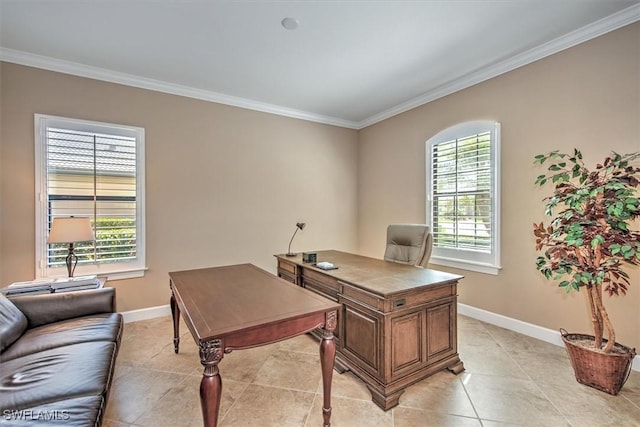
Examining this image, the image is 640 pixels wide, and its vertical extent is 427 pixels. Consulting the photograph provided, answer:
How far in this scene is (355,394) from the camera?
1970 mm

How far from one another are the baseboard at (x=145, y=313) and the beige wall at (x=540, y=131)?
3.57 meters

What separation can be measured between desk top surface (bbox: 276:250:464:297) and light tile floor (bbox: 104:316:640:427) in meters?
0.77

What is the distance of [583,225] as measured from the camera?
1988 millimetres

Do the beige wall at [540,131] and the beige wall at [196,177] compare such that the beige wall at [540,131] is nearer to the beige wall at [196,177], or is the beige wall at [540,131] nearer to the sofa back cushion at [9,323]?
the beige wall at [196,177]

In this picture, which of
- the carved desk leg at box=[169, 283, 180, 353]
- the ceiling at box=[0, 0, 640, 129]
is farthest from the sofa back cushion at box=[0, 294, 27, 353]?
the ceiling at box=[0, 0, 640, 129]

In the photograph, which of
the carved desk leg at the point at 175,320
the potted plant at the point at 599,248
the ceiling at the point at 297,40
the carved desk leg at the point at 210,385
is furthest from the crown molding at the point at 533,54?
the carved desk leg at the point at 175,320

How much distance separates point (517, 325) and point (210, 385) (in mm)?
3109

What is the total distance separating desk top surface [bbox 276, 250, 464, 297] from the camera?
1947mm

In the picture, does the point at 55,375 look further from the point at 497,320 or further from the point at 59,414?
the point at 497,320

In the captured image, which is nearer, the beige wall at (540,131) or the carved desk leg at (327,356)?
the carved desk leg at (327,356)

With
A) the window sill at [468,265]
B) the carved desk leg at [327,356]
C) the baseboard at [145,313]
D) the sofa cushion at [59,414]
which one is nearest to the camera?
the sofa cushion at [59,414]

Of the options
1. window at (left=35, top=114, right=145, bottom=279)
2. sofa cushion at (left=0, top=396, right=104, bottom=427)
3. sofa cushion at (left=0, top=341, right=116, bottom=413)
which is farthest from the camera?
window at (left=35, top=114, right=145, bottom=279)

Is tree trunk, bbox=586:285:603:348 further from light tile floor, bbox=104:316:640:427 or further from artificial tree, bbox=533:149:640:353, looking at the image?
light tile floor, bbox=104:316:640:427

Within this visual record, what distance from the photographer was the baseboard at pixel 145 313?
325cm
